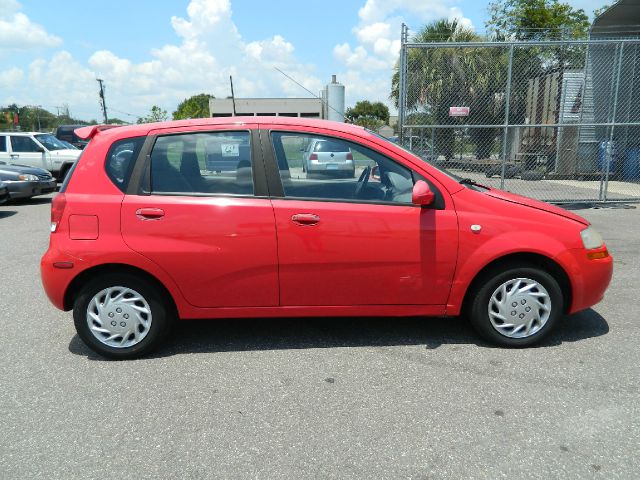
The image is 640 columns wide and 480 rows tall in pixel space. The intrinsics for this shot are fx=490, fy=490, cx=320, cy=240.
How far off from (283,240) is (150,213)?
944 millimetres

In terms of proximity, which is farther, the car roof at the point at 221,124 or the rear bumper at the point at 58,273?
the car roof at the point at 221,124

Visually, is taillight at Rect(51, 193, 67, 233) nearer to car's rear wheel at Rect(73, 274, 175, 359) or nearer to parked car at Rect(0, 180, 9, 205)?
car's rear wheel at Rect(73, 274, 175, 359)

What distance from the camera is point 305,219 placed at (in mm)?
3404

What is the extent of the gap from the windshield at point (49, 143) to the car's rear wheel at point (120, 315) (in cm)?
1279

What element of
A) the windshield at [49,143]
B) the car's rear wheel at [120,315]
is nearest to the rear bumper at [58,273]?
the car's rear wheel at [120,315]

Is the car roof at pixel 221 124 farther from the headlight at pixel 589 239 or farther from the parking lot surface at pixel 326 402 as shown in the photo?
the headlight at pixel 589 239

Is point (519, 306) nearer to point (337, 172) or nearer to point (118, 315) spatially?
point (337, 172)

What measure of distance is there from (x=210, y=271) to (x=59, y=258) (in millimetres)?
1050

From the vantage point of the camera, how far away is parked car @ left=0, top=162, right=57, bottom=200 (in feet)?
36.0

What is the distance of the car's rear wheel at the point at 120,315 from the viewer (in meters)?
3.49

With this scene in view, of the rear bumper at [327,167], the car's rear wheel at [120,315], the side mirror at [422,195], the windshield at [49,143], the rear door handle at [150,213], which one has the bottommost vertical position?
the car's rear wheel at [120,315]

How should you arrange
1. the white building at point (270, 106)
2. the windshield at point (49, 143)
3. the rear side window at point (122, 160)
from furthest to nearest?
the white building at point (270, 106)
the windshield at point (49, 143)
the rear side window at point (122, 160)

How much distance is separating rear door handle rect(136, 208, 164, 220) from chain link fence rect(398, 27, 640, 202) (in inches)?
259

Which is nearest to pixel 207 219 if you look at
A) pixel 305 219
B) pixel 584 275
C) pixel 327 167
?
pixel 305 219
